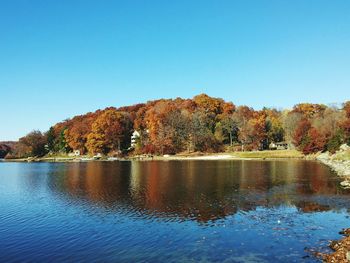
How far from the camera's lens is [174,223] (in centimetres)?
3117

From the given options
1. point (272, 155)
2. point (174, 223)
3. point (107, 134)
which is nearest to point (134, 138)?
point (107, 134)

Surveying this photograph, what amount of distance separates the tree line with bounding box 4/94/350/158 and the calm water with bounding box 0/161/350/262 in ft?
290

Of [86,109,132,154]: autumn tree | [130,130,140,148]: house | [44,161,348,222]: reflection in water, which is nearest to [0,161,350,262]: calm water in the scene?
[44,161,348,222]: reflection in water

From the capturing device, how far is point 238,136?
15438 cm

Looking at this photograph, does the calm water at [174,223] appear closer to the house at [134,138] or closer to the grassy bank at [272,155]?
the grassy bank at [272,155]

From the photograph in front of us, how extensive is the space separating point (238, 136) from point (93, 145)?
75895 mm

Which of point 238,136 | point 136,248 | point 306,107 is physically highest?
point 306,107

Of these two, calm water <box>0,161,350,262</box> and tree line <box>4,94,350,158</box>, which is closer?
calm water <box>0,161,350,262</box>

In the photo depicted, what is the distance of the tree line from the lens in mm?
141500

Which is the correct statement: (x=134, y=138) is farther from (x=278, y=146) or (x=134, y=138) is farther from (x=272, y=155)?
(x=272, y=155)

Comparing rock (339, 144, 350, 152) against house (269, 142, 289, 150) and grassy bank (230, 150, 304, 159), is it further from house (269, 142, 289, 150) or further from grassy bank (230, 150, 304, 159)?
house (269, 142, 289, 150)

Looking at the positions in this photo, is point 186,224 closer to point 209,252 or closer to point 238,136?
point 209,252

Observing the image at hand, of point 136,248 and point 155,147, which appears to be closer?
point 136,248

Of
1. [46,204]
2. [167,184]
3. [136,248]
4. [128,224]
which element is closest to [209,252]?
[136,248]
